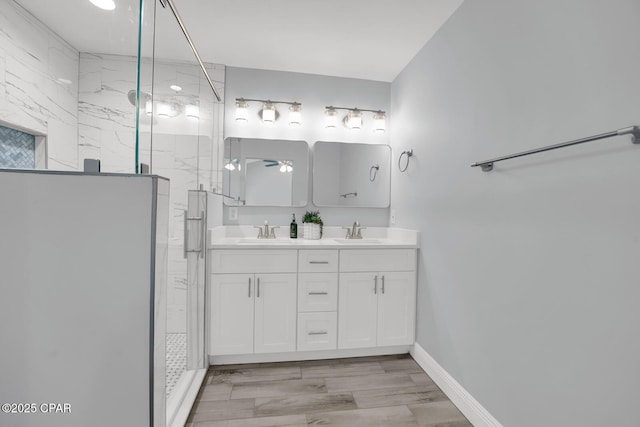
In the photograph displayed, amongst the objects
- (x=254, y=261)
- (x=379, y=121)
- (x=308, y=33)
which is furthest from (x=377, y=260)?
(x=308, y=33)

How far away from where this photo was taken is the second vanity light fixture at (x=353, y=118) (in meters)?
2.66

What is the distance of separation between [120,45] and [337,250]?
1.65 m

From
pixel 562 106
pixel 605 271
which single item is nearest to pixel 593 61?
pixel 562 106

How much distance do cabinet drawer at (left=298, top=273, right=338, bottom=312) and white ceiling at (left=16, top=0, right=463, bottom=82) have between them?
62.1 inches

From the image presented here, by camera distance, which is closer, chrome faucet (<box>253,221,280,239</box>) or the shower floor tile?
the shower floor tile

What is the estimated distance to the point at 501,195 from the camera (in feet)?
4.53

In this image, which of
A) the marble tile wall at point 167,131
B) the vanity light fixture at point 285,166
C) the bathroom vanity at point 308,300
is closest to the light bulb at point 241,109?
the marble tile wall at point 167,131

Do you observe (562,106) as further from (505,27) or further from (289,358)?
(289,358)

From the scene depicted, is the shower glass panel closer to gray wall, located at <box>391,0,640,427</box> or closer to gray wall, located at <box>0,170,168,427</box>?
gray wall, located at <box>0,170,168,427</box>

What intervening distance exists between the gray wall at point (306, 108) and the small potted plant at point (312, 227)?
135 millimetres

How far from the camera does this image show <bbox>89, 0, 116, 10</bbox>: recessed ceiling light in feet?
2.88

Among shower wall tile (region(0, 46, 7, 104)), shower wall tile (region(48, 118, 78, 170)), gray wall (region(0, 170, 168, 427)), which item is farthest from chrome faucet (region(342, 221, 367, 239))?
shower wall tile (region(0, 46, 7, 104))

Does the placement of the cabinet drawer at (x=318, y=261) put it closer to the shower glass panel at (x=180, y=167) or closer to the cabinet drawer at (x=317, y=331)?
the cabinet drawer at (x=317, y=331)

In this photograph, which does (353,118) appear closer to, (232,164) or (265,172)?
(265,172)
